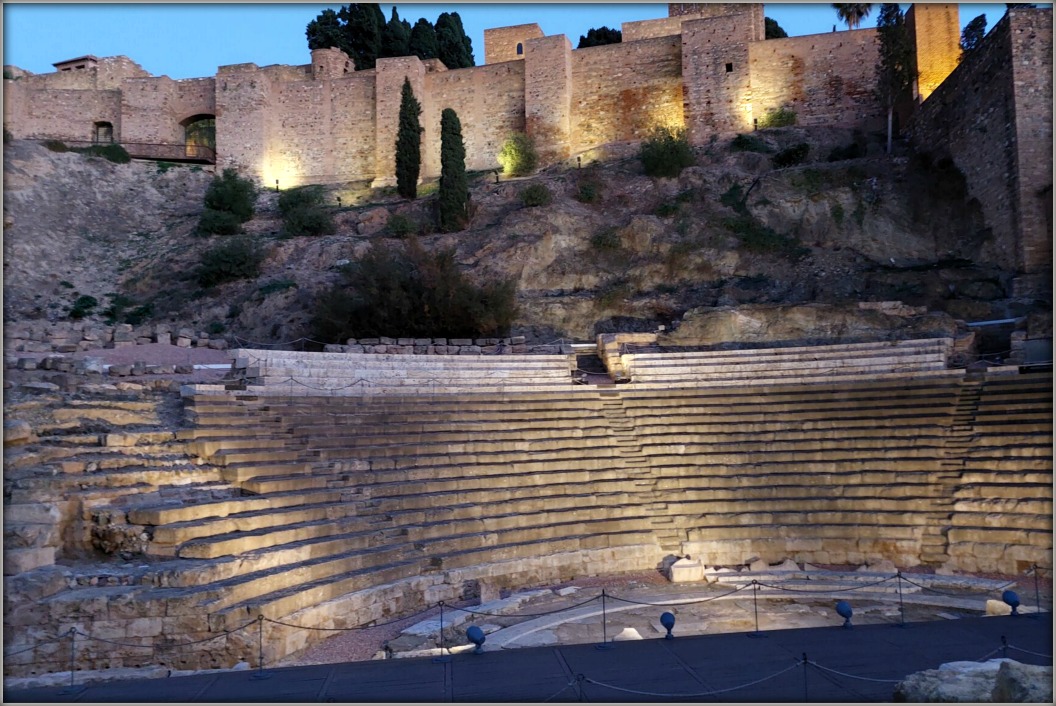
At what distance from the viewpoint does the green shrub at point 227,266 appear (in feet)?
78.5

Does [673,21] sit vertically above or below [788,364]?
above

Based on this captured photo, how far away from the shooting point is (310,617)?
7.45 m

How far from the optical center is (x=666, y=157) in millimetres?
25734

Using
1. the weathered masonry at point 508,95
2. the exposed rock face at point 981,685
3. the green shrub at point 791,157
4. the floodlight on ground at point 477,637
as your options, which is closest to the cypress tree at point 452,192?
the weathered masonry at point 508,95

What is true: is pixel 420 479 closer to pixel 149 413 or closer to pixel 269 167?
pixel 149 413

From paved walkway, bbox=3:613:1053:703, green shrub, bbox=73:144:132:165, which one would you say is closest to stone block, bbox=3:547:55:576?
paved walkway, bbox=3:613:1053:703

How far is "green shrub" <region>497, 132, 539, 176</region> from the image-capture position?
1187 inches

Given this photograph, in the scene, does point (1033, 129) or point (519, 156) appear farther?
point (519, 156)

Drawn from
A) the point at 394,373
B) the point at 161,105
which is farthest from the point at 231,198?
the point at 394,373

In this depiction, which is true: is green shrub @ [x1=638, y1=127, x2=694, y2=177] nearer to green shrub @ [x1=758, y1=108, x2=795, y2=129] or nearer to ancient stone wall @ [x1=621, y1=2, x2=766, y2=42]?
green shrub @ [x1=758, y1=108, x2=795, y2=129]

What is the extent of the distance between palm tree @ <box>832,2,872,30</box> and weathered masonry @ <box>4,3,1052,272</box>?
4.08 metres

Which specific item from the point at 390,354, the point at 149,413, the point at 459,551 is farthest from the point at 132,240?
the point at 459,551

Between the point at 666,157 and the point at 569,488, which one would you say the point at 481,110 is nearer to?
the point at 666,157

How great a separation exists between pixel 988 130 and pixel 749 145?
876 centimetres
